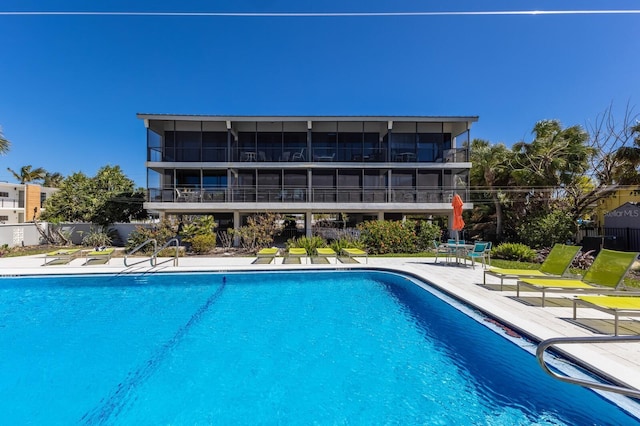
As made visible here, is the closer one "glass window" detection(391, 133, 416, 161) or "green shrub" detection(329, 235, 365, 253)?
"green shrub" detection(329, 235, 365, 253)

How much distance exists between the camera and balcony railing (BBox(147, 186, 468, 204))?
18.5 meters

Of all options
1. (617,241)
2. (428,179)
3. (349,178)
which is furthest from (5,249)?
(617,241)

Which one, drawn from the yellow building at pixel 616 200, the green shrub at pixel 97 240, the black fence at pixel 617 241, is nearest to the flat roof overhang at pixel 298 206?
the green shrub at pixel 97 240

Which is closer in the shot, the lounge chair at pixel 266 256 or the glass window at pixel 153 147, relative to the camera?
the lounge chair at pixel 266 256

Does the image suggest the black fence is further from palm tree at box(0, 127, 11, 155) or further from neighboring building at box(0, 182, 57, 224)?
neighboring building at box(0, 182, 57, 224)

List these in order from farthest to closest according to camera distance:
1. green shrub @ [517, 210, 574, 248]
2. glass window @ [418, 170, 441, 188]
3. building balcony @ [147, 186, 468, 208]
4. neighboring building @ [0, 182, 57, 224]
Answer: neighboring building @ [0, 182, 57, 224] < glass window @ [418, 170, 441, 188] < building balcony @ [147, 186, 468, 208] < green shrub @ [517, 210, 574, 248]

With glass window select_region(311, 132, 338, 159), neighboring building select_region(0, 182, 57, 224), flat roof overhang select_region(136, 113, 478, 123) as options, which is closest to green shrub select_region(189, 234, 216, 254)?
flat roof overhang select_region(136, 113, 478, 123)

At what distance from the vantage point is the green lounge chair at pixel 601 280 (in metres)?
6.36

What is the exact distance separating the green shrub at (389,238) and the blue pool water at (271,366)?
763 centimetres

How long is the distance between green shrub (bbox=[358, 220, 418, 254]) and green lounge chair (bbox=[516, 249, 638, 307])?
9128mm

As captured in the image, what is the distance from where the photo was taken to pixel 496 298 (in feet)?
24.2

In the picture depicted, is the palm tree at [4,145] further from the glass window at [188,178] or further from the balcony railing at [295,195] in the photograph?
the glass window at [188,178]

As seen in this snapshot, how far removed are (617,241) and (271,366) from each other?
1896cm

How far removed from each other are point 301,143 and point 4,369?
1803 cm
